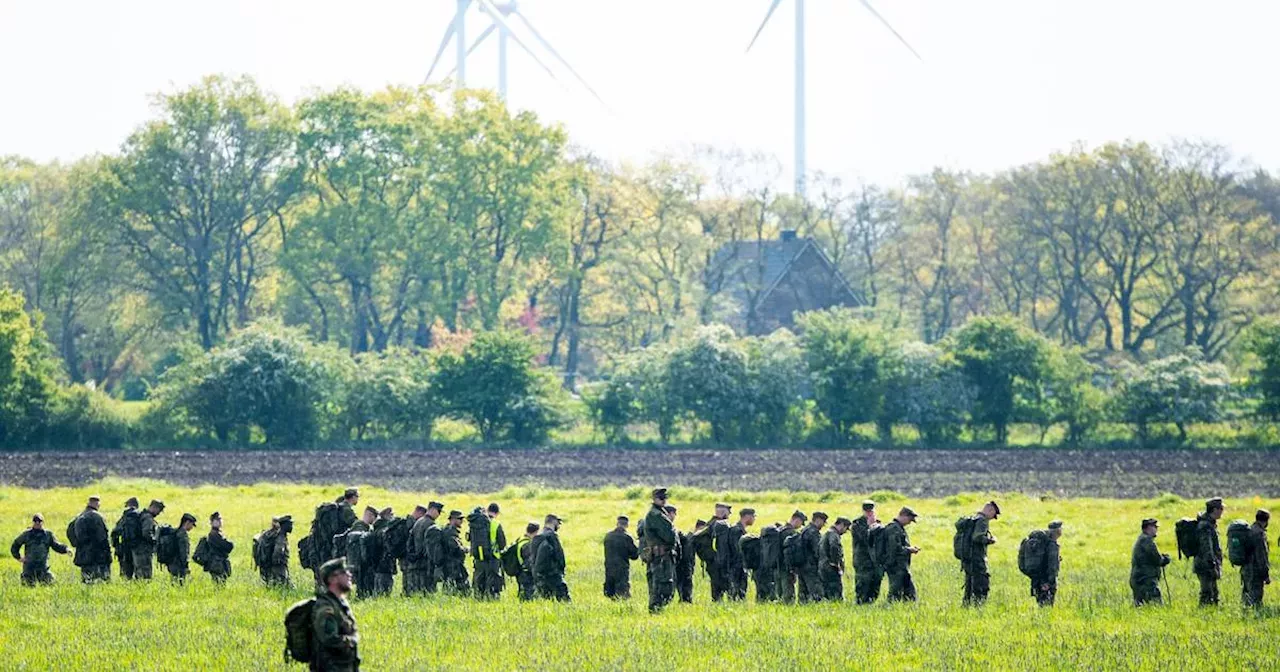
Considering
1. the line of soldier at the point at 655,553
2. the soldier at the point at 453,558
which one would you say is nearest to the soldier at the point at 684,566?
the line of soldier at the point at 655,553

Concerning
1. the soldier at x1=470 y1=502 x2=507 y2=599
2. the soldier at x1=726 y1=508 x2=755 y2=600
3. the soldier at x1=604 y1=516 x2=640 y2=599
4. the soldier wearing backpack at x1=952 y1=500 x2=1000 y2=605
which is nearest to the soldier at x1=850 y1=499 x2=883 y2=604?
the soldier wearing backpack at x1=952 y1=500 x2=1000 y2=605

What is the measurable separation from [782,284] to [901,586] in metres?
75.2

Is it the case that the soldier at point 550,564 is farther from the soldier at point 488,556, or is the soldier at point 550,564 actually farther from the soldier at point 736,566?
the soldier at point 736,566

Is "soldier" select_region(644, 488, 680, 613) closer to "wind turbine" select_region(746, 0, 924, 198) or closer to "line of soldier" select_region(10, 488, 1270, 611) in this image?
"line of soldier" select_region(10, 488, 1270, 611)

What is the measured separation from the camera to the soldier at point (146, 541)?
28.0 m

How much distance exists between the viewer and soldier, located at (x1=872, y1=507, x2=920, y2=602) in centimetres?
2512

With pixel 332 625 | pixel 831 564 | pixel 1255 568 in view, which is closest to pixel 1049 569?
pixel 1255 568

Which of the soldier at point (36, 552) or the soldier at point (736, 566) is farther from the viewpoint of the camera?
the soldier at point (36, 552)

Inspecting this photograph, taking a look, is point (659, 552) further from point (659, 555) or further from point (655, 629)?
point (655, 629)

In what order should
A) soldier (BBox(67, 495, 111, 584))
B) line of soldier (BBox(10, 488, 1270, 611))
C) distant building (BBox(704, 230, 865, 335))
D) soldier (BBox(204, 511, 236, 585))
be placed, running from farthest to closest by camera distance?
1. distant building (BBox(704, 230, 865, 335))
2. soldier (BBox(67, 495, 111, 584))
3. soldier (BBox(204, 511, 236, 585))
4. line of soldier (BBox(10, 488, 1270, 611))

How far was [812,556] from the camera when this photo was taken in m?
26.0

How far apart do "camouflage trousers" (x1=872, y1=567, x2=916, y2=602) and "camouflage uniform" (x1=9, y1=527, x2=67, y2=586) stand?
12711mm

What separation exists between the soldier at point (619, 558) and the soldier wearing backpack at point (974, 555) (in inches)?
186

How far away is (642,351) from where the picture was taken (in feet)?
241
